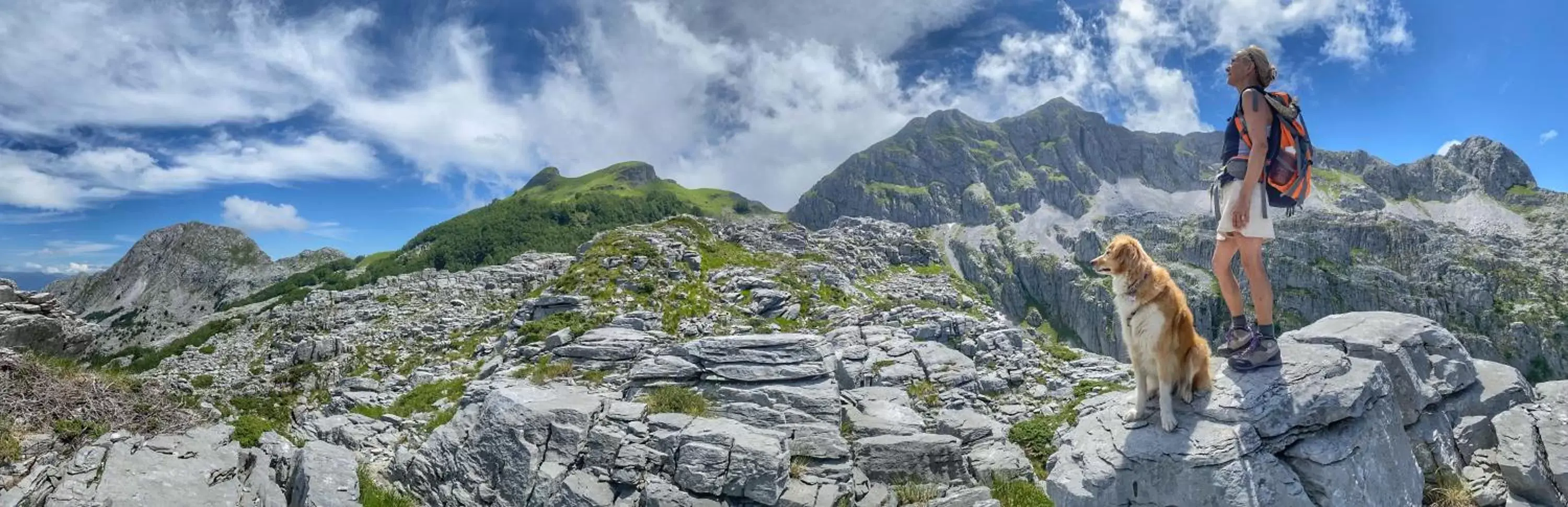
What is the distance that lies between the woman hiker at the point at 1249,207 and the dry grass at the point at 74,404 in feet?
56.2

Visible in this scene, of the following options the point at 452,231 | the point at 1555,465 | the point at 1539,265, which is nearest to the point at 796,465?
the point at 1555,465

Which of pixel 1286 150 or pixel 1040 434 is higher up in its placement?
pixel 1286 150

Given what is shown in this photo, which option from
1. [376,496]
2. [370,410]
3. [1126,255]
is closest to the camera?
[1126,255]

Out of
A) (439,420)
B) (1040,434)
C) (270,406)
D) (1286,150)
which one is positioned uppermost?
(1286,150)

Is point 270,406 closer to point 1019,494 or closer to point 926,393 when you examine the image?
point 926,393

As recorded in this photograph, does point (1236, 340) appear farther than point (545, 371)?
No

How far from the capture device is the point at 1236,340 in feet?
30.2

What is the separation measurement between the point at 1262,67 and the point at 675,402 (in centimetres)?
1430

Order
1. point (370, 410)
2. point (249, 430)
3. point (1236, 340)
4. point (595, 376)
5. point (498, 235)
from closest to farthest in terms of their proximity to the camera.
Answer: point (1236, 340) < point (249, 430) < point (595, 376) < point (370, 410) < point (498, 235)

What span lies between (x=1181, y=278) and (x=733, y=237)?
153 metres

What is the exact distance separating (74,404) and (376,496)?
191 inches

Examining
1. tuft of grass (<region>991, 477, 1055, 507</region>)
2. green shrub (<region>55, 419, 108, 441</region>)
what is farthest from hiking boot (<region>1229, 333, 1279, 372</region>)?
green shrub (<region>55, 419, 108, 441</region>)

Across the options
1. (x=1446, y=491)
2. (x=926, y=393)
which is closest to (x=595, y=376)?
(x=926, y=393)

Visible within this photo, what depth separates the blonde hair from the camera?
8258 mm
